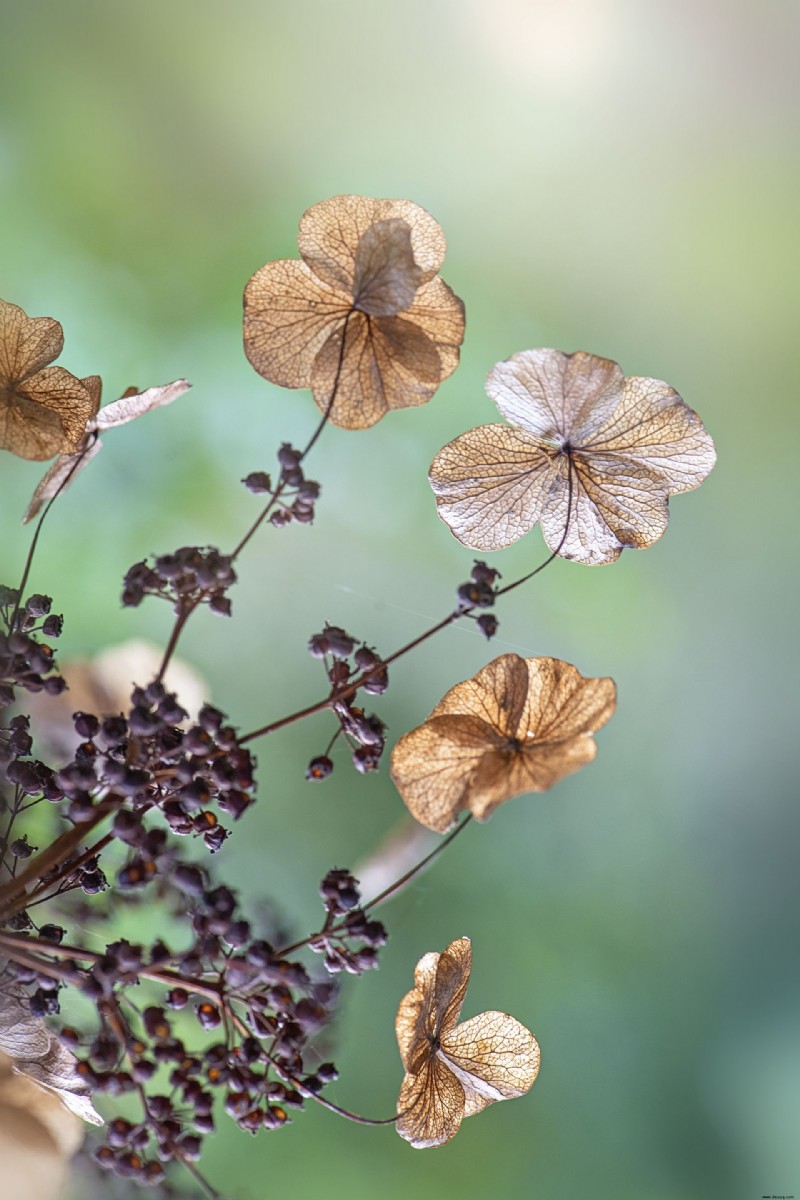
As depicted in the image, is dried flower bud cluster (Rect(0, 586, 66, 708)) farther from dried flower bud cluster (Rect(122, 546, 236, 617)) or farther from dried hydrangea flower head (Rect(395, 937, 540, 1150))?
dried hydrangea flower head (Rect(395, 937, 540, 1150))

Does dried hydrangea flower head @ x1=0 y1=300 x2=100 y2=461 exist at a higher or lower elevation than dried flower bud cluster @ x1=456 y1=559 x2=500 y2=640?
higher

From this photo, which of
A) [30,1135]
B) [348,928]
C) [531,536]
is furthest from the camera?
[531,536]

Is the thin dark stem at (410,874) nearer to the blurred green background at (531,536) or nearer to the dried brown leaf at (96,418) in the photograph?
the dried brown leaf at (96,418)

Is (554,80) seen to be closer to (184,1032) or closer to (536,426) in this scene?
(536,426)

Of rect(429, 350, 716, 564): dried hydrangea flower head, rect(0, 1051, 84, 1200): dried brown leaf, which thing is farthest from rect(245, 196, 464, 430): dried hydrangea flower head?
rect(0, 1051, 84, 1200): dried brown leaf

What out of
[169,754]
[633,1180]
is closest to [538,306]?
[169,754]

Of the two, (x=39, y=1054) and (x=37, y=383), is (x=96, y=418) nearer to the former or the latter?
(x=37, y=383)

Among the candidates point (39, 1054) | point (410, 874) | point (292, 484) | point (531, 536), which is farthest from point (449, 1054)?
point (531, 536)
